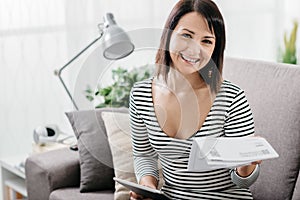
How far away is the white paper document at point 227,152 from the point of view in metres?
1.75

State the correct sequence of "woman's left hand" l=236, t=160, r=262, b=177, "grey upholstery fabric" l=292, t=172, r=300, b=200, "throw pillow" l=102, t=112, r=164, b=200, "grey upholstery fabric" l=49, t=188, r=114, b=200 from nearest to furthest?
"woman's left hand" l=236, t=160, r=262, b=177
"grey upholstery fabric" l=292, t=172, r=300, b=200
"throw pillow" l=102, t=112, r=164, b=200
"grey upholstery fabric" l=49, t=188, r=114, b=200

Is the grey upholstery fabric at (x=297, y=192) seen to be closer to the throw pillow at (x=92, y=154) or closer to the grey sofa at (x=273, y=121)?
the grey sofa at (x=273, y=121)

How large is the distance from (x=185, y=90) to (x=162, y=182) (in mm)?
563

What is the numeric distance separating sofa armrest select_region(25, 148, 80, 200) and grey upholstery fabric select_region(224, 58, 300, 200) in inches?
32.5

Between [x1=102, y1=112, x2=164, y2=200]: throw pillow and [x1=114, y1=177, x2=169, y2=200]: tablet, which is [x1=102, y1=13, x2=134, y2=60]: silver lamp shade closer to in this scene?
[x1=102, y1=112, x2=164, y2=200]: throw pillow

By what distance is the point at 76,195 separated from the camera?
2.61 m

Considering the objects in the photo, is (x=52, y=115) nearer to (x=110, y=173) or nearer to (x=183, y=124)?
(x=110, y=173)

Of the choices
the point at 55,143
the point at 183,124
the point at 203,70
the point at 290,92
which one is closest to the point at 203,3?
the point at 203,70

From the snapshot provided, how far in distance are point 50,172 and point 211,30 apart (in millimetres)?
1122

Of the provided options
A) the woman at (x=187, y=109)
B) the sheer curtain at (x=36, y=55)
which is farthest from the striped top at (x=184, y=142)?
the sheer curtain at (x=36, y=55)

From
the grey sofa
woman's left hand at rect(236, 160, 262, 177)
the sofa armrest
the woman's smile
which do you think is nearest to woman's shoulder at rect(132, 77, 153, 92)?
the woman's smile

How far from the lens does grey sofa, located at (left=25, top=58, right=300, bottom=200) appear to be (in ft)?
7.42

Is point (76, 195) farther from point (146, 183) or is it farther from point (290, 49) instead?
point (290, 49)

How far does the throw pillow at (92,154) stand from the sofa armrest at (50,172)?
0.09 metres
